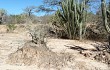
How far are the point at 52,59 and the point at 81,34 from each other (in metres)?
6.17

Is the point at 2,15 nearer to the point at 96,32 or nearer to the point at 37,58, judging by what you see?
the point at 96,32

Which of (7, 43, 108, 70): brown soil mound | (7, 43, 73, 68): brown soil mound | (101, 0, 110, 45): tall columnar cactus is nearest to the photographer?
(7, 43, 108, 70): brown soil mound

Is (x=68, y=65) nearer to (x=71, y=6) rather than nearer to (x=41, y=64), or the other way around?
(x=41, y=64)

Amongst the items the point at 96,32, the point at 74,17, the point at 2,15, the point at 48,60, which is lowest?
the point at 48,60

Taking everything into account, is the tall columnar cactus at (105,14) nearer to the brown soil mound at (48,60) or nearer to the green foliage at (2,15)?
the brown soil mound at (48,60)

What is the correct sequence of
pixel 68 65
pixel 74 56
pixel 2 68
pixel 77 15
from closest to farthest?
pixel 2 68 < pixel 68 65 < pixel 74 56 < pixel 77 15

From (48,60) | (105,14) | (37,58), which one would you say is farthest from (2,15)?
(48,60)

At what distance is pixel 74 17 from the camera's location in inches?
507

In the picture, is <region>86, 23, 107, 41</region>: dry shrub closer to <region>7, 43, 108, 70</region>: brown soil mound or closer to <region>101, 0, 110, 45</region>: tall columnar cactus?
<region>101, 0, 110, 45</region>: tall columnar cactus

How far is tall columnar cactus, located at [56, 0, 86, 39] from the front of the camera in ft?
42.2

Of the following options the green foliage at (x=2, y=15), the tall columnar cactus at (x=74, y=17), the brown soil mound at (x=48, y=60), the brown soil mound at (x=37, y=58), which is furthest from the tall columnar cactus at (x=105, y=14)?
the green foliage at (x=2, y=15)

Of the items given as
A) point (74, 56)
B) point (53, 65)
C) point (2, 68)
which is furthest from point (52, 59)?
point (2, 68)

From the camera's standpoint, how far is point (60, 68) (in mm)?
6738

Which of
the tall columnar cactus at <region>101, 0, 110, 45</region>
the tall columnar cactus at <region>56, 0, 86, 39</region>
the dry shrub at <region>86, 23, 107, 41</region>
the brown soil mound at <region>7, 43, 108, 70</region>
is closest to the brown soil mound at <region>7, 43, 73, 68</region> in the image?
the brown soil mound at <region>7, 43, 108, 70</region>
